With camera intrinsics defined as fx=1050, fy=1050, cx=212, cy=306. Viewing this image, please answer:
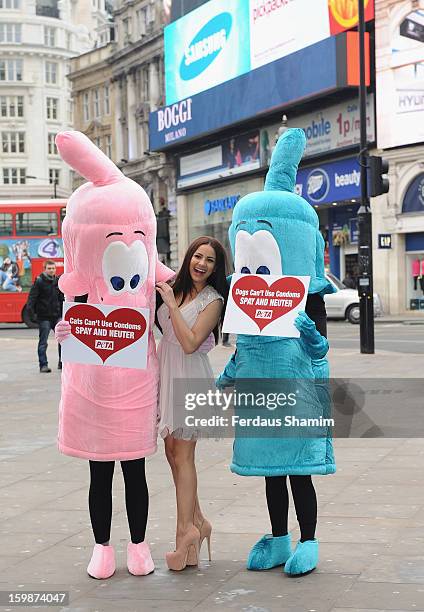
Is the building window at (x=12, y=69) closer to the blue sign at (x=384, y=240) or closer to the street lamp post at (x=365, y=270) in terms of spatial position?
the blue sign at (x=384, y=240)

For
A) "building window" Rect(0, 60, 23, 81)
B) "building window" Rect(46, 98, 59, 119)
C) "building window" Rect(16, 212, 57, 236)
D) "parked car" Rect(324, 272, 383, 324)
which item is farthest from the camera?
"building window" Rect(46, 98, 59, 119)

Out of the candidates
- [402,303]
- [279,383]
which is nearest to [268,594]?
[279,383]

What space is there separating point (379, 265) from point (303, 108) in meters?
8.06

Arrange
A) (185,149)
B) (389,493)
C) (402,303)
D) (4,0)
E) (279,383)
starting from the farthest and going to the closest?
(4,0) < (185,149) < (402,303) < (389,493) < (279,383)

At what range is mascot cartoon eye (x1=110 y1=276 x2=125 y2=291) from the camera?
5094 mm

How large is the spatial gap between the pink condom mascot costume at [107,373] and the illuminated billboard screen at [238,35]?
32.7m

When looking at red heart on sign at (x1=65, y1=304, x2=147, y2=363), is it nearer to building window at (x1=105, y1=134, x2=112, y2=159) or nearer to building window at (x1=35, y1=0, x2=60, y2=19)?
building window at (x1=105, y1=134, x2=112, y2=159)

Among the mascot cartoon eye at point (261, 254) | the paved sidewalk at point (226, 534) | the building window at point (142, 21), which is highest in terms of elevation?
the building window at point (142, 21)

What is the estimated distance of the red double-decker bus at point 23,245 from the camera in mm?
31859

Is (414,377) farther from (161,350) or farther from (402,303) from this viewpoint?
(402,303)

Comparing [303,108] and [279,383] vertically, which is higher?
[303,108]

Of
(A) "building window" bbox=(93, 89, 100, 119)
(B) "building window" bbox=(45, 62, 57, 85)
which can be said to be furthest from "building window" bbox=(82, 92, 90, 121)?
(B) "building window" bbox=(45, 62, 57, 85)

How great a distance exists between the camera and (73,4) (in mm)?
107188

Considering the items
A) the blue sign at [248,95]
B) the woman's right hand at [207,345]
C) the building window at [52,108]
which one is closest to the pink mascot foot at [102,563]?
the woman's right hand at [207,345]
